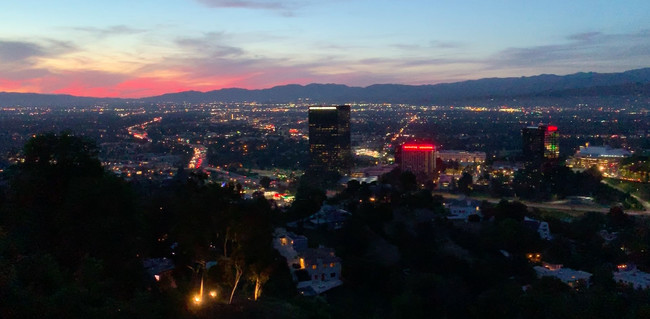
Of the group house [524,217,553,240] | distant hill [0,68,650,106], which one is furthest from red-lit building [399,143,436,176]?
distant hill [0,68,650,106]

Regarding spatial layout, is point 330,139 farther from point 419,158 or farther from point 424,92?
point 424,92

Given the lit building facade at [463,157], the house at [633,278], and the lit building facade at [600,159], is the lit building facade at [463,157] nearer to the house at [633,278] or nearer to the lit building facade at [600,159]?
the lit building facade at [600,159]

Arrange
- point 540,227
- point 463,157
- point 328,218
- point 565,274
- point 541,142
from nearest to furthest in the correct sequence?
point 565,274
point 328,218
point 540,227
point 541,142
point 463,157

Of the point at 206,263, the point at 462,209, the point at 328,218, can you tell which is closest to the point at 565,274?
the point at 328,218

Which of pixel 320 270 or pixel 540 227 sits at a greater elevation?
pixel 320 270

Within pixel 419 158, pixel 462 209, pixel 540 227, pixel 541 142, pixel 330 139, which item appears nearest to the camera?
pixel 540 227

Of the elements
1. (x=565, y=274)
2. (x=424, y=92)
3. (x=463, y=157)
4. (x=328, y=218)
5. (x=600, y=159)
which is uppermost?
(x=424, y=92)

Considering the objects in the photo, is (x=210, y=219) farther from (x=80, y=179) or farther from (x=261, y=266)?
(x=80, y=179)
